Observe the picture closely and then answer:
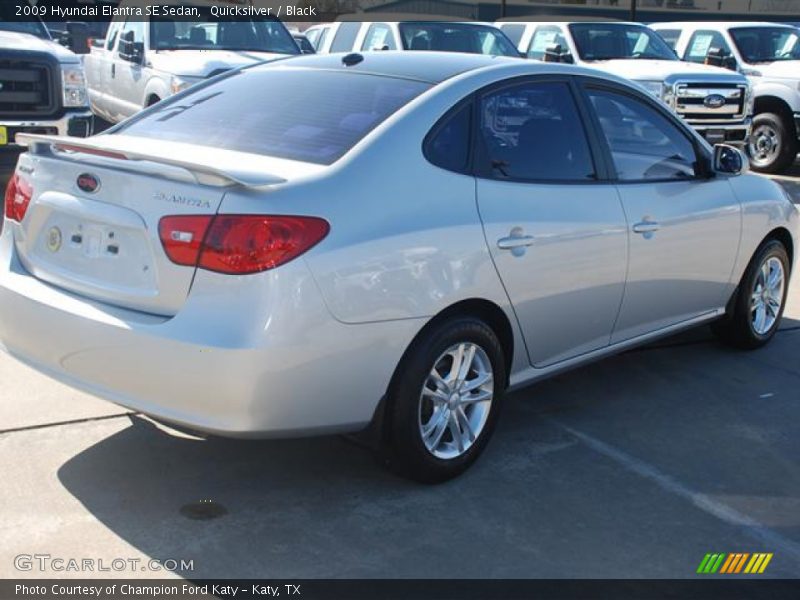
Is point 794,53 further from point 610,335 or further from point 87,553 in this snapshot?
point 87,553

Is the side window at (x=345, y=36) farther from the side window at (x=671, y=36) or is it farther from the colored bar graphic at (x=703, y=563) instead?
the colored bar graphic at (x=703, y=563)

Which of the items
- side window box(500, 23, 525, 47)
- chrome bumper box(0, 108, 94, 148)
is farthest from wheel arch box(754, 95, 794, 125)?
chrome bumper box(0, 108, 94, 148)

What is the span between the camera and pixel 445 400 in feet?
13.5

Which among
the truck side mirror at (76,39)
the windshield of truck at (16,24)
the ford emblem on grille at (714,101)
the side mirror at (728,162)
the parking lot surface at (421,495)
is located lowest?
the parking lot surface at (421,495)

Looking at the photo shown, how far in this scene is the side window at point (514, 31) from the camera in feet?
Answer: 48.0

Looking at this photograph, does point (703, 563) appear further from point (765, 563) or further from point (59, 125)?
point (59, 125)

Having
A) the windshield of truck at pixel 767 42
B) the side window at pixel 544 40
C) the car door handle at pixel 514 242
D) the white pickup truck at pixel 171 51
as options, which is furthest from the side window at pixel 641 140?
the windshield of truck at pixel 767 42

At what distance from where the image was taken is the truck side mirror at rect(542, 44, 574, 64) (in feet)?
43.0

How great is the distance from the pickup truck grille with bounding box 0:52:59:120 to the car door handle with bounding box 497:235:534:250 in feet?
22.1

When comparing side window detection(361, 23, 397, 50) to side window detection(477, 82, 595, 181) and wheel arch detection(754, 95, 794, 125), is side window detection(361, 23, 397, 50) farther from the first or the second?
side window detection(477, 82, 595, 181)

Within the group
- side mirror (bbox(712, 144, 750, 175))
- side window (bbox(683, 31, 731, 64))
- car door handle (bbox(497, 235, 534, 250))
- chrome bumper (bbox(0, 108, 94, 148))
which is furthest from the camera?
side window (bbox(683, 31, 731, 64))

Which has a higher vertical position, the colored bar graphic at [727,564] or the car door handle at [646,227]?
the car door handle at [646,227]

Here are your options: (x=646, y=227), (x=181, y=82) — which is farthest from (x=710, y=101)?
(x=646, y=227)

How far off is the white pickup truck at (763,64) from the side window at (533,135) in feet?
32.7
